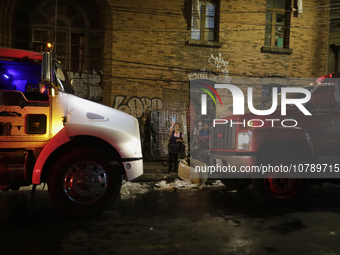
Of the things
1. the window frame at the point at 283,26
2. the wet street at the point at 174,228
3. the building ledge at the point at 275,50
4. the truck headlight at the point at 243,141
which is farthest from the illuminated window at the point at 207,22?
the wet street at the point at 174,228

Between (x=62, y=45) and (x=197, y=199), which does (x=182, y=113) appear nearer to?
(x=62, y=45)

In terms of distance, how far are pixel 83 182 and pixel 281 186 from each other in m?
3.70

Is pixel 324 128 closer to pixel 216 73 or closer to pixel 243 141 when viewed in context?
pixel 243 141

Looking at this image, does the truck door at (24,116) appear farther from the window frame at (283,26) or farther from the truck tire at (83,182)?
the window frame at (283,26)

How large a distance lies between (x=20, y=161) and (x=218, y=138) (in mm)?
3939

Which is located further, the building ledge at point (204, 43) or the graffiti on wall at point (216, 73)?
the graffiti on wall at point (216, 73)

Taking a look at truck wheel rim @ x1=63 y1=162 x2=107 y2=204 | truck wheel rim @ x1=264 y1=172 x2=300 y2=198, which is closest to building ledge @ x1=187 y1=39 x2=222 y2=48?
truck wheel rim @ x1=264 y1=172 x2=300 y2=198

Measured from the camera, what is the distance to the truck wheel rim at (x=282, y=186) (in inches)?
219

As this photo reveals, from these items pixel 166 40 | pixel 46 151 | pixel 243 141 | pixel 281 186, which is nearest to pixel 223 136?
pixel 243 141

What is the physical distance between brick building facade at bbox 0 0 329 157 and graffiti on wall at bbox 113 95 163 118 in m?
0.05

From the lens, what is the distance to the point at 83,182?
4645 millimetres

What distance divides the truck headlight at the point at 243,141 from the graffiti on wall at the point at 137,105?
27.0 feet

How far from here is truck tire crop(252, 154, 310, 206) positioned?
5488 mm

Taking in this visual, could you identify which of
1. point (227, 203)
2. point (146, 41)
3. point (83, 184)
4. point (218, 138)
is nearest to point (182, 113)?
point (146, 41)
